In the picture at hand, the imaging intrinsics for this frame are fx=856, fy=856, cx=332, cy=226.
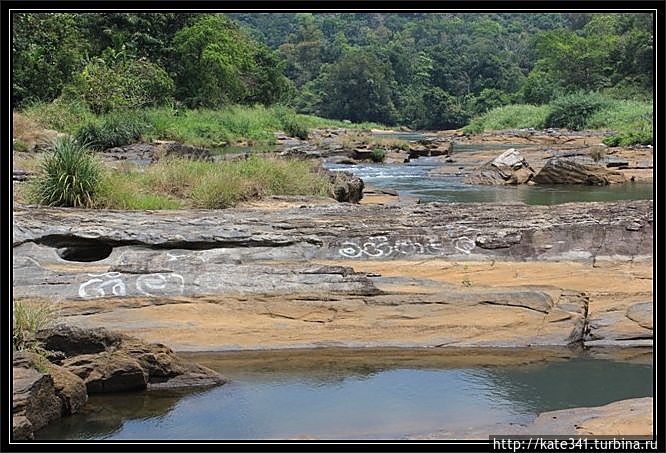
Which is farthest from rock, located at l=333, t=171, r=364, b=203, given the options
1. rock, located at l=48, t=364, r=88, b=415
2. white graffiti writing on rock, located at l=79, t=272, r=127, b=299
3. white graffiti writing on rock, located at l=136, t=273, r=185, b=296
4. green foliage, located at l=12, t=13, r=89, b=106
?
green foliage, located at l=12, t=13, r=89, b=106

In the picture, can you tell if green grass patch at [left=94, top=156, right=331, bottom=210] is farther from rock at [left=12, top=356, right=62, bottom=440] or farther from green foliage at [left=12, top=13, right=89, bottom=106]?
green foliage at [left=12, top=13, right=89, bottom=106]

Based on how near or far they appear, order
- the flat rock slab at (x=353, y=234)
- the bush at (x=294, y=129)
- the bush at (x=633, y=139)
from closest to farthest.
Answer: the flat rock slab at (x=353, y=234) < the bush at (x=633, y=139) < the bush at (x=294, y=129)

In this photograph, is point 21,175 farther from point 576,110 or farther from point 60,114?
point 576,110

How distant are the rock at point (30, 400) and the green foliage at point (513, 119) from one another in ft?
152

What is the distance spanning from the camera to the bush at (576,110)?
4434cm

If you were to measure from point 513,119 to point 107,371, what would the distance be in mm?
51011

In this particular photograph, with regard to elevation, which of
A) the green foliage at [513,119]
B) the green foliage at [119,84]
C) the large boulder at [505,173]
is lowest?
the green foliage at [513,119]

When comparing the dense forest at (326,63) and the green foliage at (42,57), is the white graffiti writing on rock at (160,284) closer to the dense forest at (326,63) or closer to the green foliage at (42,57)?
the dense forest at (326,63)

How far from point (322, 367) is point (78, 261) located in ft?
9.99

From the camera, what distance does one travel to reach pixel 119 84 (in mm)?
30312

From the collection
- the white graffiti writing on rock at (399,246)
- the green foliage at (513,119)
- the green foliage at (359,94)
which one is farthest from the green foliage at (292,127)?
the green foliage at (359,94)

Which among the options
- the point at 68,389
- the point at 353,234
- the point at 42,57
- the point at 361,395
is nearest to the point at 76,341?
the point at 68,389

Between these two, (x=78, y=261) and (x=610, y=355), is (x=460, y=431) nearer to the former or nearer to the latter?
(x=610, y=355)

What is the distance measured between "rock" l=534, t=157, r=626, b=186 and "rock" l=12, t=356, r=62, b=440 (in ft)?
54.0
